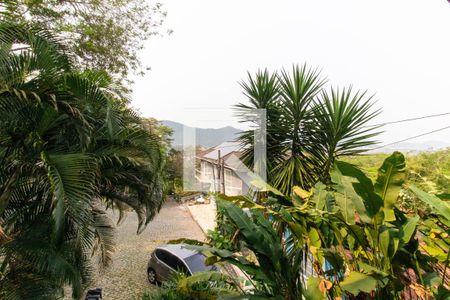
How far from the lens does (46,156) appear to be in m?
3.14

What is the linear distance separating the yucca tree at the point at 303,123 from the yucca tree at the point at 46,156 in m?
2.47

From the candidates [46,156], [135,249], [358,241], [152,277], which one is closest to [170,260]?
[152,277]

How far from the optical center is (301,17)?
6.48 meters

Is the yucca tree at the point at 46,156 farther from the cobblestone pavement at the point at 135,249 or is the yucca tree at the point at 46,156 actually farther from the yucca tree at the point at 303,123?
the yucca tree at the point at 303,123

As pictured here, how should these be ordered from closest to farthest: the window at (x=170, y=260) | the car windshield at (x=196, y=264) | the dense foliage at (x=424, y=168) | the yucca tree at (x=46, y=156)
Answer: the dense foliage at (x=424, y=168), the yucca tree at (x=46, y=156), the car windshield at (x=196, y=264), the window at (x=170, y=260)

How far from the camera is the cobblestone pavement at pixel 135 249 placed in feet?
27.5

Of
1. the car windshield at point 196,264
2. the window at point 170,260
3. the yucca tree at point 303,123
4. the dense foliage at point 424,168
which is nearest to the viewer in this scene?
the dense foliage at point 424,168

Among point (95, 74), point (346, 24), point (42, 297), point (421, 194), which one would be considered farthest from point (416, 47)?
point (42, 297)

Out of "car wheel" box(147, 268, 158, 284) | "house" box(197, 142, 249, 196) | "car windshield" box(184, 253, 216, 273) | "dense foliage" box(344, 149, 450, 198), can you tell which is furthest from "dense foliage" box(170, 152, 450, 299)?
"car wheel" box(147, 268, 158, 284)

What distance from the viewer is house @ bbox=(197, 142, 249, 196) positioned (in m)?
9.29

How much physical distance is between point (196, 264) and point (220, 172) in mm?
3569

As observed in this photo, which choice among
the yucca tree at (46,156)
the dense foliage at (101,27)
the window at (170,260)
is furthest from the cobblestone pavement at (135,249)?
the dense foliage at (101,27)

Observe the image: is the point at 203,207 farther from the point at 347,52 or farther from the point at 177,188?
the point at 347,52

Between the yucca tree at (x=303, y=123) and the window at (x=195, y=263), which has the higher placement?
the yucca tree at (x=303, y=123)
